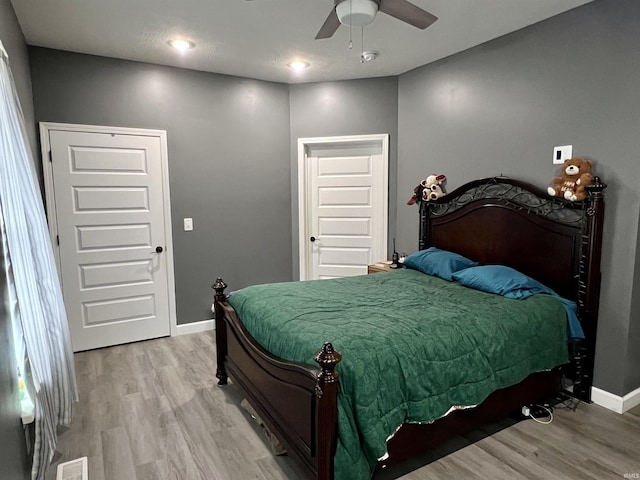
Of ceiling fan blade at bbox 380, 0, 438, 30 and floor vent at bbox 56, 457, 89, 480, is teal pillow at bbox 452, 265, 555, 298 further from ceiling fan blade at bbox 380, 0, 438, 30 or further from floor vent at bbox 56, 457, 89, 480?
floor vent at bbox 56, 457, 89, 480

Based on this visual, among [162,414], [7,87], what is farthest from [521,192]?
[7,87]

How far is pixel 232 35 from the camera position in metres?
3.17

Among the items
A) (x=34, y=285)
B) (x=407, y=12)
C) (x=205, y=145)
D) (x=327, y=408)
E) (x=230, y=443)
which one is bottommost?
(x=230, y=443)

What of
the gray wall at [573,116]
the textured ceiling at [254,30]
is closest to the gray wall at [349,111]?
the textured ceiling at [254,30]

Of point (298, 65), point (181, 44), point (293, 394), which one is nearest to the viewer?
point (293, 394)

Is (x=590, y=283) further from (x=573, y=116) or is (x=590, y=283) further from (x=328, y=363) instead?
(x=328, y=363)

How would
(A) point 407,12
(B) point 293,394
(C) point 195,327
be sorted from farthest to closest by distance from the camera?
(C) point 195,327
(A) point 407,12
(B) point 293,394

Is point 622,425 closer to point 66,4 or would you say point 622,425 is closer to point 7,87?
point 7,87

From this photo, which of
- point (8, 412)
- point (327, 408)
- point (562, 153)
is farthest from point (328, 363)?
point (562, 153)

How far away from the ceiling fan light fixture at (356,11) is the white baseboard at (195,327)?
10.1ft

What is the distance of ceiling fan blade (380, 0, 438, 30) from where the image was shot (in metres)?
2.12

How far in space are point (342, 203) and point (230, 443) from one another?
9.54 ft

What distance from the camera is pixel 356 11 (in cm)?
212

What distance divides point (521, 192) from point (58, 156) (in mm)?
3950
